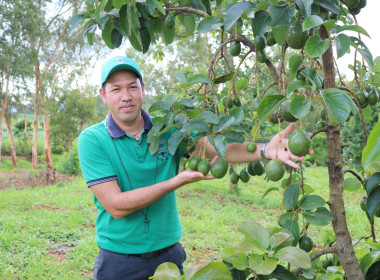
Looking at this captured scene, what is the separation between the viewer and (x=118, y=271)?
5.42 ft

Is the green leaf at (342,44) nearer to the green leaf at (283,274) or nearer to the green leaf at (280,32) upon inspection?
the green leaf at (280,32)

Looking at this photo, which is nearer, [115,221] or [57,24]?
[115,221]

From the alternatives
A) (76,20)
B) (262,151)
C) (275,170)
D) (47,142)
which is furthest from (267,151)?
(47,142)

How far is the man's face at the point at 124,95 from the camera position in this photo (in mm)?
1637

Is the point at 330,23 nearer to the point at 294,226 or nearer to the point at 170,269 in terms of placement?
the point at 294,226

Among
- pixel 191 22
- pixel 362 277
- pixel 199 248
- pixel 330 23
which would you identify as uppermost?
pixel 191 22

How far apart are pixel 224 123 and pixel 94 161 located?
814mm

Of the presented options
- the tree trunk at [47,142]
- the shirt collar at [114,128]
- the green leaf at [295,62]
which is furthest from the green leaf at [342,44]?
the tree trunk at [47,142]

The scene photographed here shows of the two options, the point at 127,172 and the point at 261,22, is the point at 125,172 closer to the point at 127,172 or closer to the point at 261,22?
the point at 127,172

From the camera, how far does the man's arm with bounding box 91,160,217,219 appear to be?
1.41m

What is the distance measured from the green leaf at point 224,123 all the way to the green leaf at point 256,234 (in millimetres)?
297

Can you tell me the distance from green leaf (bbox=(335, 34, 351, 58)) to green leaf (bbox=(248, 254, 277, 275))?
0.55 meters

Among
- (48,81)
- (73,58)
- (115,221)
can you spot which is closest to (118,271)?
(115,221)

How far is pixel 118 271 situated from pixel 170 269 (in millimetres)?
917
